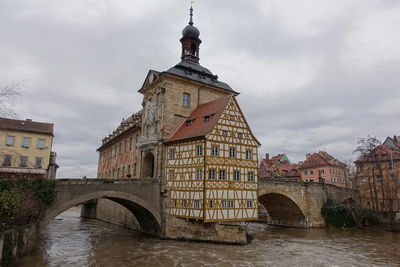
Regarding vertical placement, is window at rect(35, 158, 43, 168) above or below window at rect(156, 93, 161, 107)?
below

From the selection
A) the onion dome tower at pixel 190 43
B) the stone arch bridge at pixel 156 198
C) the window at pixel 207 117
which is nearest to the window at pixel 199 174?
the stone arch bridge at pixel 156 198

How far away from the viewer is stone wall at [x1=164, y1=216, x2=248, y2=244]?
59.8ft

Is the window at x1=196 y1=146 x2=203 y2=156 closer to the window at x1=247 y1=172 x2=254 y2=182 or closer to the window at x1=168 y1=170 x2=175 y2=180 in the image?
the window at x1=168 y1=170 x2=175 y2=180

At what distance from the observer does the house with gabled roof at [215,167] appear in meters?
18.5

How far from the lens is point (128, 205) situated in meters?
21.6

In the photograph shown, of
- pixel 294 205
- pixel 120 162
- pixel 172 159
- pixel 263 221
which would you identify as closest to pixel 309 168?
pixel 263 221

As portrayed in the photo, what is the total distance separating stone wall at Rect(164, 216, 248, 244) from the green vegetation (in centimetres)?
786

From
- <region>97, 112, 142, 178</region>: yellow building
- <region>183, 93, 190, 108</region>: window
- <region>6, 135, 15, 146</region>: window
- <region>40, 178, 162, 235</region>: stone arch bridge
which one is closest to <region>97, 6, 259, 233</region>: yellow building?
<region>183, 93, 190, 108</region>: window

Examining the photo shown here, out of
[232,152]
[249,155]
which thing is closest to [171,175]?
[232,152]

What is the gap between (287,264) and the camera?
14.3 meters

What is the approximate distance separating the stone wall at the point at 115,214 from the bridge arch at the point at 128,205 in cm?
243

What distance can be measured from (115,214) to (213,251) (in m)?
17.2

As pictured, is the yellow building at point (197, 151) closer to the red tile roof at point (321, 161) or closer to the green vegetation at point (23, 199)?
the green vegetation at point (23, 199)

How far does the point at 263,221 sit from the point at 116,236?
59.7ft
